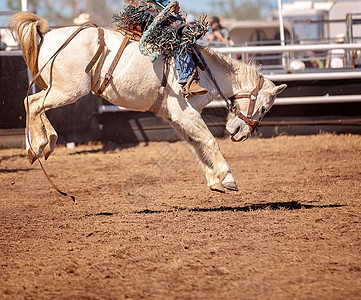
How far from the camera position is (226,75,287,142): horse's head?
19.8 feet

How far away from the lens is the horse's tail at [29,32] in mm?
5520

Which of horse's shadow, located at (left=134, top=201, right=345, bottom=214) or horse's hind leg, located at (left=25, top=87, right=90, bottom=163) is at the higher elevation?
horse's hind leg, located at (left=25, top=87, right=90, bottom=163)

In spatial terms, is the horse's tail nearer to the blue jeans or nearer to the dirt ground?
the blue jeans

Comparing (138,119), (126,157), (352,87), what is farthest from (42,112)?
(352,87)

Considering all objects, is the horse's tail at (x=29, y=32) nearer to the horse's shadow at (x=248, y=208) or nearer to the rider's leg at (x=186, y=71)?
the rider's leg at (x=186, y=71)

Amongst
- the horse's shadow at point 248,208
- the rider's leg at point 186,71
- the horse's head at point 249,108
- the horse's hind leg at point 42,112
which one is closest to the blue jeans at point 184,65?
the rider's leg at point 186,71

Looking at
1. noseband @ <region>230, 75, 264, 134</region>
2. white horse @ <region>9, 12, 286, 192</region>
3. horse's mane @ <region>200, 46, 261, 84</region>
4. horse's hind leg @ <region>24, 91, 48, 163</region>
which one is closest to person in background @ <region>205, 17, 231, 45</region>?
horse's mane @ <region>200, 46, 261, 84</region>

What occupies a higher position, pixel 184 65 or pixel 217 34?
pixel 184 65

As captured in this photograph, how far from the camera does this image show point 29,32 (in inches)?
217

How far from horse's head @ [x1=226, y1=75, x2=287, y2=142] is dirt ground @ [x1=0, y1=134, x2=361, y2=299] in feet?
2.66

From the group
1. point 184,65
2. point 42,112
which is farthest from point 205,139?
point 42,112

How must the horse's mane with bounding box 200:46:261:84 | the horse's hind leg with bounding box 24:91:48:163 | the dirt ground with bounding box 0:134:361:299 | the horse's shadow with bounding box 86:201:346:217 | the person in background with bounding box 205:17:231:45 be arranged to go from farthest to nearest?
the person in background with bounding box 205:17:231:45 < the horse's mane with bounding box 200:46:261:84 < the horse's shadow with bounding box 86:201:346:217 < the horse's hind leg with bounding box 24:91:48:163 < the dirt ground with bounding box 0:134:361:299

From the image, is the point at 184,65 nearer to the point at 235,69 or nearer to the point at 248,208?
the point at 235,69

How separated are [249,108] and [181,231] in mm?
1876
